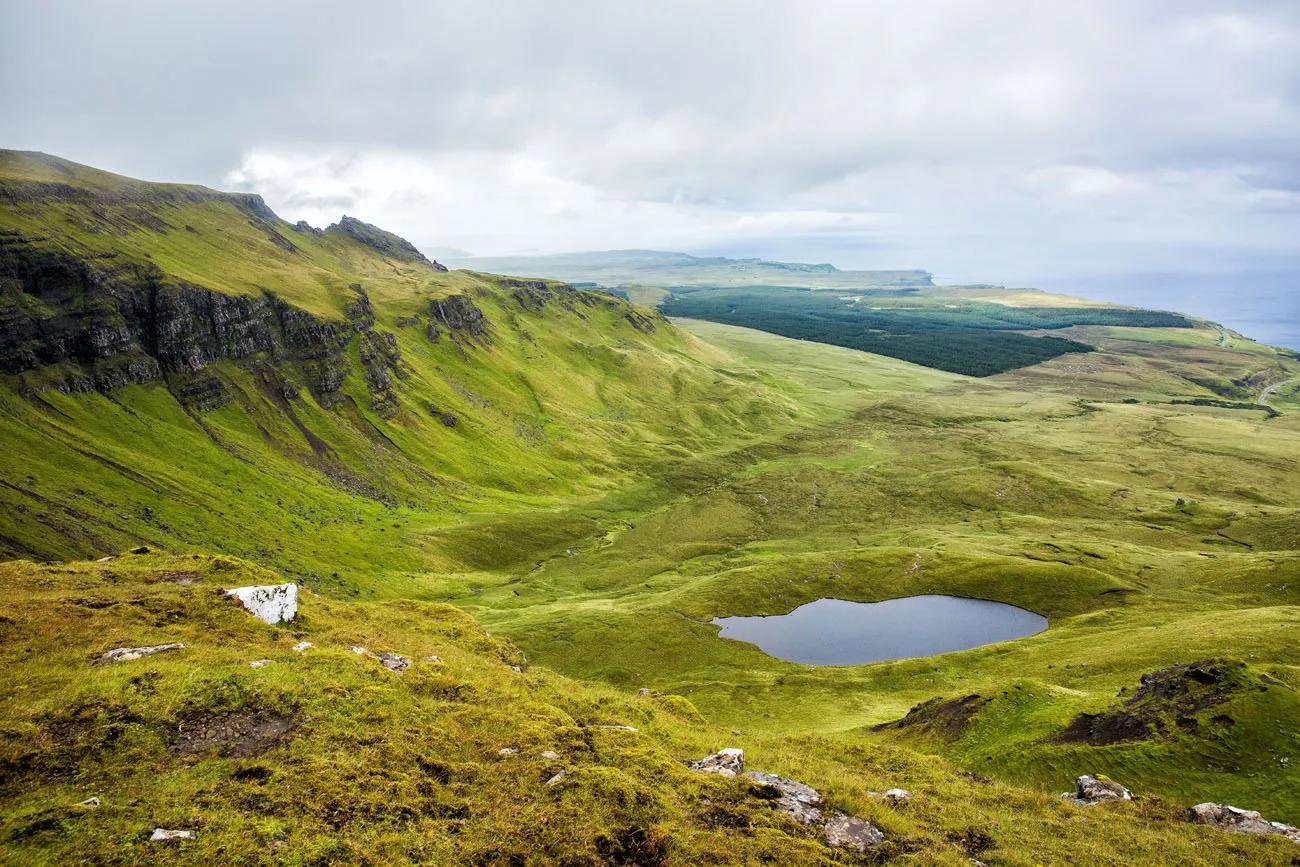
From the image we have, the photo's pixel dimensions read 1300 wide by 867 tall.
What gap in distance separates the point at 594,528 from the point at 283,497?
77.9 metres

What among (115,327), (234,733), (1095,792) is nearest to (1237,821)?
(1095,792)

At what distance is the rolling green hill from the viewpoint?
25.5m

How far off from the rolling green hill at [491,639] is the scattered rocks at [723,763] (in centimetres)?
169

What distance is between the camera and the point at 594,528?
181m

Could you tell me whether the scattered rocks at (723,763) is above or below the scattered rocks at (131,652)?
below

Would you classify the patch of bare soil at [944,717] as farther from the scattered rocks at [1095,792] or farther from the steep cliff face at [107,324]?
the steep cliff face at [107,324]

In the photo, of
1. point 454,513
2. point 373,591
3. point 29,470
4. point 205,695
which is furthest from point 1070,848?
point 454,513

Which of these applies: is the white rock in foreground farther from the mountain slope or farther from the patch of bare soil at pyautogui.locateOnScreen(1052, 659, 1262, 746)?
the mountain slope

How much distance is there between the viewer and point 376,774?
27.2 m

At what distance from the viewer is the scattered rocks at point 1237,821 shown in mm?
29875

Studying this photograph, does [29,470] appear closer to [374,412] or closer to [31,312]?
[31,312]

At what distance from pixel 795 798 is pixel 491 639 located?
31.4 meters

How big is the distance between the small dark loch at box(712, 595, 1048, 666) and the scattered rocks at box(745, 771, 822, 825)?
79.3 m

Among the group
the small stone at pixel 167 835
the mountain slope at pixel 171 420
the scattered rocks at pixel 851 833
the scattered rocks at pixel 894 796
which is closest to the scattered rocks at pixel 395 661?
the small stone at pixel 167 835
